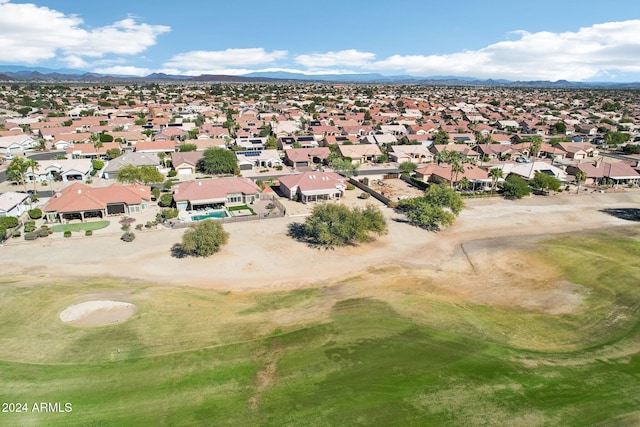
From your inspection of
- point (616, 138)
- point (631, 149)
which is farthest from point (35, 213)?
point (616, 138)

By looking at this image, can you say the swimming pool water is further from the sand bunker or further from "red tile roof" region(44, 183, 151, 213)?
the sand bunker

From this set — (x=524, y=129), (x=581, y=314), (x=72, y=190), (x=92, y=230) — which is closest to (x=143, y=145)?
(x=72, y=190)

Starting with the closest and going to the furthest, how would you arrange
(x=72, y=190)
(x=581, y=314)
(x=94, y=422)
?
(x=94, y=422)
(x=581, y=314)
(x=72, y=190)

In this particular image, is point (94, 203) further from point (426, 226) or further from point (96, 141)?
point (96, 141)

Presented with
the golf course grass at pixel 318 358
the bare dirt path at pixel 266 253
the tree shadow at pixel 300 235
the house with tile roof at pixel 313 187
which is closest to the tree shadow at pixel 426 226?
the bare dirt path at pixel 266 253

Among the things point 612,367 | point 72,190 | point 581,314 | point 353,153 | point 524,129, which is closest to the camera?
point 612,367

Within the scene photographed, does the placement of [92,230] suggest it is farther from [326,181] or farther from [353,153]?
[353,153]

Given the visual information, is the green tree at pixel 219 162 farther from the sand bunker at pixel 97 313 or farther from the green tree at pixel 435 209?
the sand bunker at pixel 97 313
